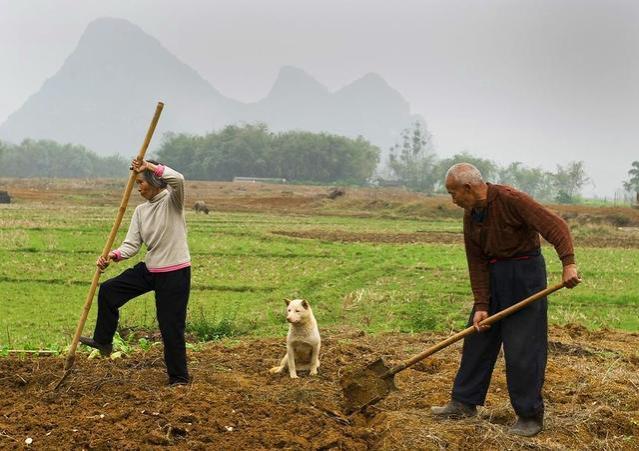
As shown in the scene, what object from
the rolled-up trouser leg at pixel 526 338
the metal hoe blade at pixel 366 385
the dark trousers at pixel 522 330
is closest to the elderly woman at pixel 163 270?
the metal hoe blade at pixel 366 385

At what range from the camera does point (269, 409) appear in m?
6.40

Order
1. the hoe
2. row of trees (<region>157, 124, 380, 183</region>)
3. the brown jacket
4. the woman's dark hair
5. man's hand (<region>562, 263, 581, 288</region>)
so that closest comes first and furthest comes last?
man's hand (<region>562, 263, 581, 288</region>), the brown jacket, the hoe, the woman's dark hair, row of trees (<region>157, 124, 380, 183</region>)

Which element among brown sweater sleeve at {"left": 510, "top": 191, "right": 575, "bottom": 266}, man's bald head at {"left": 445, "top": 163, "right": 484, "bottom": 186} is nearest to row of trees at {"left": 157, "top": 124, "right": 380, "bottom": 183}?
man's bald head at {"left": 445, "top": 163, "right": 484, "bottom": 186}

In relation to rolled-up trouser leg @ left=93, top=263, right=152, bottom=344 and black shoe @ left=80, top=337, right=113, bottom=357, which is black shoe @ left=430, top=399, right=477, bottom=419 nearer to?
rolled-up trouser leg @ left=93, top=263, right=152, bottom=344

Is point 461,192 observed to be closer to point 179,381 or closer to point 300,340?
point 300,340

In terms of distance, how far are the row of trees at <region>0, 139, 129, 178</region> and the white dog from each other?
495 feet

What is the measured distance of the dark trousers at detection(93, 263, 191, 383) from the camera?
6883mm

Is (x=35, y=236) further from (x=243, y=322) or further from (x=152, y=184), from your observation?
(x=152, y=184)

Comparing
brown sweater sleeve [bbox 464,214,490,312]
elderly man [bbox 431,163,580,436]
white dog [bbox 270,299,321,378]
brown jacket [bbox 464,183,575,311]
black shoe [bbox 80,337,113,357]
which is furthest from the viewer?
white dog [bbox 270,299,321,378]

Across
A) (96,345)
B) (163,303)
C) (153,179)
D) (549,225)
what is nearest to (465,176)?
(549,225)

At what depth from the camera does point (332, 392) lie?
7.10 meters

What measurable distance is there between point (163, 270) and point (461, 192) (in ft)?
9.50

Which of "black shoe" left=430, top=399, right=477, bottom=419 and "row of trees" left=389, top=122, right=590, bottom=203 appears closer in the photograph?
"black shoe" left=430, top=399, right=477, bottom=419

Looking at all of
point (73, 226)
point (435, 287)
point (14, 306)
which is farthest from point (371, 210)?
point (14, 306)
